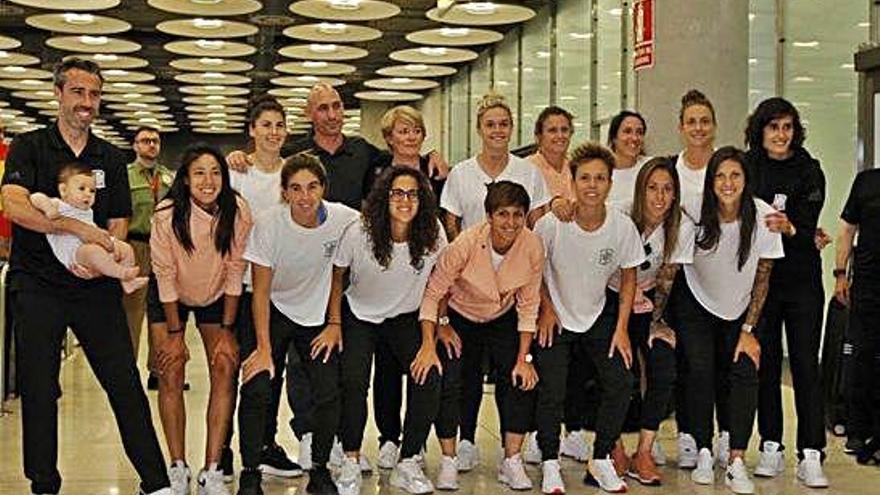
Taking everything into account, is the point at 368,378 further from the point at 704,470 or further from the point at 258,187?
the point at 704,470

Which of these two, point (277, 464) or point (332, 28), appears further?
point (332, 28)

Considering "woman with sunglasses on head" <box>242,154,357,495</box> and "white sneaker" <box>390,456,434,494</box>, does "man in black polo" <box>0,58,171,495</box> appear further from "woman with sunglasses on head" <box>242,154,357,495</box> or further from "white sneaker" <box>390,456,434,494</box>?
"white sneaker" <box>390,456,434,494</box>

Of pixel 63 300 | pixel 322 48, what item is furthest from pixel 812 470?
pixel 322 48

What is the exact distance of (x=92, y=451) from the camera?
5.54 m

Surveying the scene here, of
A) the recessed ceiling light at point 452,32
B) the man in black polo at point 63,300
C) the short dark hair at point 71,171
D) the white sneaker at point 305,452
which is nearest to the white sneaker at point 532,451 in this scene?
the white sneaker at point 305,452

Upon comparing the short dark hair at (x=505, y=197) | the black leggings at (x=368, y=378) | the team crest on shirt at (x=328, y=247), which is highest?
the short dark hair at (x=505, y=197)

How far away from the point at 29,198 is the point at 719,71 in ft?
13.5

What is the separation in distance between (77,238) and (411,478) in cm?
155

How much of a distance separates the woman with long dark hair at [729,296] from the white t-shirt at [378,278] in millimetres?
1014

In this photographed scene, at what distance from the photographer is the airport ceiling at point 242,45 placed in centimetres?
1226

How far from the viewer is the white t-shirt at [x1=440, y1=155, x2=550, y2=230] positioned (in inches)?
199

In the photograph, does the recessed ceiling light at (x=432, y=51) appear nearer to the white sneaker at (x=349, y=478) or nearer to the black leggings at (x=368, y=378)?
the black leggings at (x=368, y=378)

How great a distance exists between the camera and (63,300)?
409 centimetres

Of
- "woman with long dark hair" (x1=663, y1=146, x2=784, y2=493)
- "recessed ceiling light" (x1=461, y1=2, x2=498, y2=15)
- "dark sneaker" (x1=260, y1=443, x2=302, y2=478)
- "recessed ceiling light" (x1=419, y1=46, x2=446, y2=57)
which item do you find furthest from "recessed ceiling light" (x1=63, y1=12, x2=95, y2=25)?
"woman with long dark hair" (x1=663, y1=146, x2=784, y2=493)
